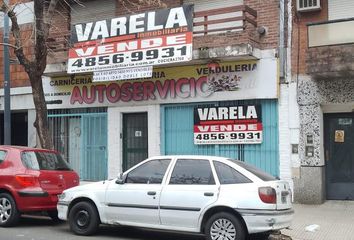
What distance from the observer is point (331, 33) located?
12312 mm

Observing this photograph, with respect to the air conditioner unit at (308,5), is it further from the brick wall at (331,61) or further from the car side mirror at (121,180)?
the car side mirror at (121,180)

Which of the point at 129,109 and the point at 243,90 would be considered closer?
the point at 243,90

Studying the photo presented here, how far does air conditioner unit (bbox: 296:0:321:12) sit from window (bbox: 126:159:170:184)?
6.20 metres

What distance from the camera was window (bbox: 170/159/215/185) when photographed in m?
8.51

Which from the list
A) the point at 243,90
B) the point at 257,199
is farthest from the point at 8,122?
the point at 257,199

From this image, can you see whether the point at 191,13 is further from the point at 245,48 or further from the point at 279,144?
the point at 279,144

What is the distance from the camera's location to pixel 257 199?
7.98 m

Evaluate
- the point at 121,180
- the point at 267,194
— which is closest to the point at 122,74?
the point at 121,180

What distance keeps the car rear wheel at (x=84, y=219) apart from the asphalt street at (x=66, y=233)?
13cm

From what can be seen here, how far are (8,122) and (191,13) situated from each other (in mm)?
5959

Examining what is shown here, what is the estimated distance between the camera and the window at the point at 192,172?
8508 millimetres

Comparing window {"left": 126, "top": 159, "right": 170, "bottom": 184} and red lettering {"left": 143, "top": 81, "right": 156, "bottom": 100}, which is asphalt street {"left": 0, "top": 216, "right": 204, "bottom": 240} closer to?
window {"left": 126, "top": 159, "right": 170, "bottom": 184}

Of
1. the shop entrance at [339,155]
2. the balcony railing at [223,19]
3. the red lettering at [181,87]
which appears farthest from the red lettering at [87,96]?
→ the shop entrance at [339,155]

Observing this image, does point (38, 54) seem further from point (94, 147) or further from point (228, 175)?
point (228, 175)
